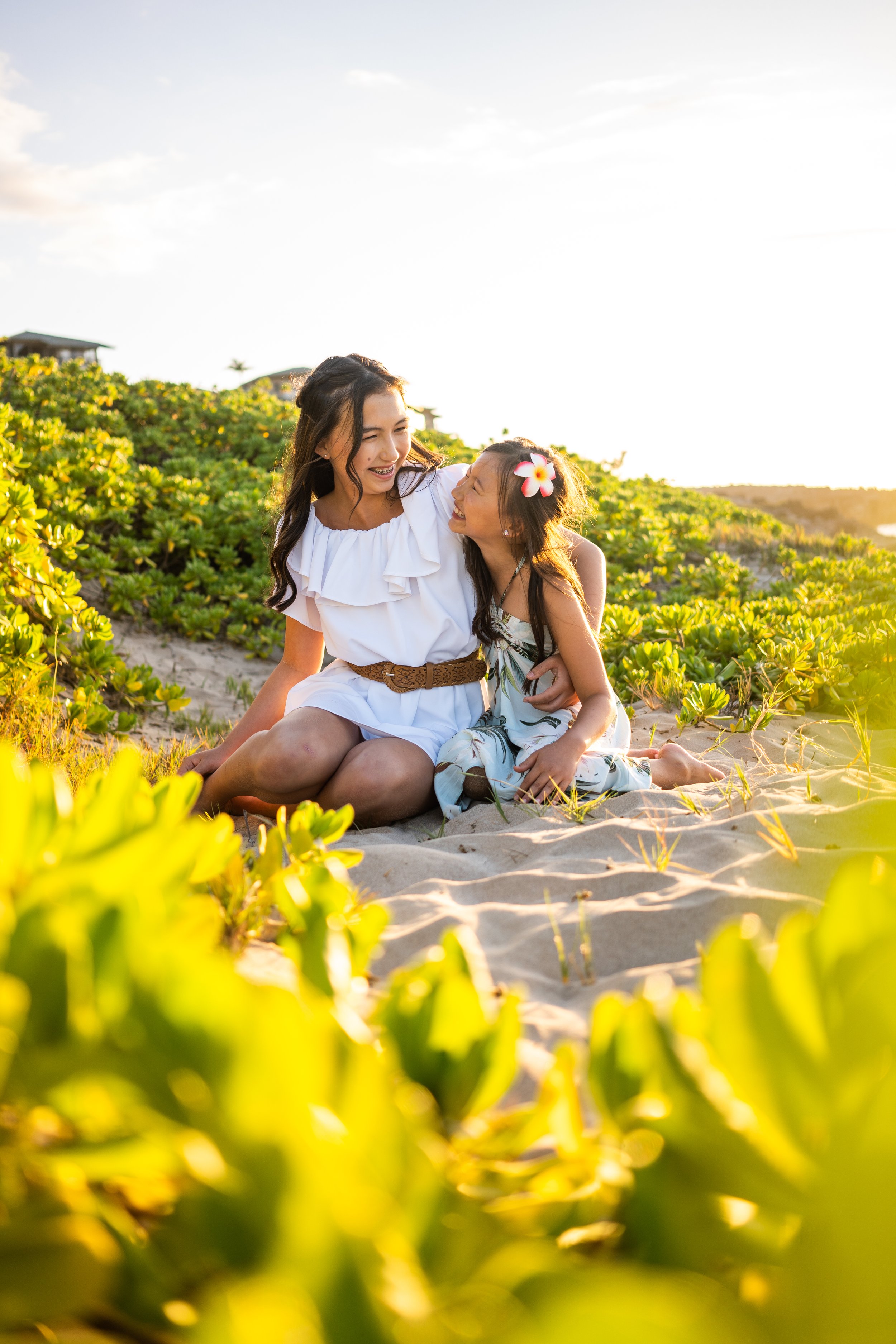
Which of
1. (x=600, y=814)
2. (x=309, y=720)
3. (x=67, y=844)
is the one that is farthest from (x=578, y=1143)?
(x=309, y=720)

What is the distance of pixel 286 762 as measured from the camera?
2.95 meters

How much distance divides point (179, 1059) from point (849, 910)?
18.8 inches

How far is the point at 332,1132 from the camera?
49 centimetres

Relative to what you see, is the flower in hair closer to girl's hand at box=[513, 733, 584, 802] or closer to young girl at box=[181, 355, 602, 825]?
young girl at box=[181, 355, 602, 825]

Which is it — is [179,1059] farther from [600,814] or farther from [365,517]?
[365,517]

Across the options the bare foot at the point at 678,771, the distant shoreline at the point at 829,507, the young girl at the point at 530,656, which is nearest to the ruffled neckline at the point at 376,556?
the young girl at the point at 530,656

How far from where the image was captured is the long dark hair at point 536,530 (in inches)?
128

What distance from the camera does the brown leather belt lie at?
11.2 feet

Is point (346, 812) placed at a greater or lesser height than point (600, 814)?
greater

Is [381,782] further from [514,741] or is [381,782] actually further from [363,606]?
[363,606]

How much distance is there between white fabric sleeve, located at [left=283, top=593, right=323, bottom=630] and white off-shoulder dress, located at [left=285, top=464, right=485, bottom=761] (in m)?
0.08

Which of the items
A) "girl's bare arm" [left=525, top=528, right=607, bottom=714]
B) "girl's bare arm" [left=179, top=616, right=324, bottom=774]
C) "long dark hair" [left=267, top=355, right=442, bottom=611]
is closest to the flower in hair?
"girl's bare arm" [left=525, top=528, right=607, bottom=714]

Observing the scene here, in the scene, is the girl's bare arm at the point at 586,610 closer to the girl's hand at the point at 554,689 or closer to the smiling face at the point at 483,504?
the girl's hand at the point at 554,689

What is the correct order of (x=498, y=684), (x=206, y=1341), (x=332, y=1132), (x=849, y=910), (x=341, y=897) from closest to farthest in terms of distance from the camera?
(x=206, y=1341), (x=332, y=1132), (x=849, y=910), (x=341, y=897), (x=498, y=684)
